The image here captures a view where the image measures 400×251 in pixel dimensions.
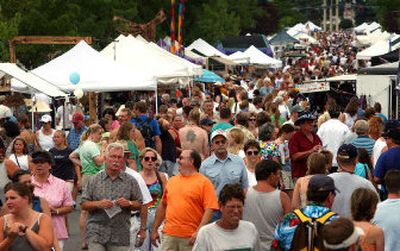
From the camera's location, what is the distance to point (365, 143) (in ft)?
54.8

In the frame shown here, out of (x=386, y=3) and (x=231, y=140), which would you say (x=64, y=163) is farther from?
(x=386, y=3)

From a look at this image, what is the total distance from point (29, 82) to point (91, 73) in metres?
3.86

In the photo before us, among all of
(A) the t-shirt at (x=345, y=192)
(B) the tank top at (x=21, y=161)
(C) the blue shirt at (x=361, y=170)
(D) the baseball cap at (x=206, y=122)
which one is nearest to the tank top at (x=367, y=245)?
(A) the t-shirt at (x=345, y=192)

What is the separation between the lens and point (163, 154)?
1966cm

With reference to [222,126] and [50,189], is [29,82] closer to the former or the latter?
[222,126]

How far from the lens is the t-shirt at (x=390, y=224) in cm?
1054

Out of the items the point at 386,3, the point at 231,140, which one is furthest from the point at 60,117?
the point at 386,3

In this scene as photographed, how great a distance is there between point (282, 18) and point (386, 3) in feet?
323

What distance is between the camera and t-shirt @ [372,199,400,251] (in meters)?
10.5

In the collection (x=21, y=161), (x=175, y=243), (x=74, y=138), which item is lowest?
(x=175, y=243)

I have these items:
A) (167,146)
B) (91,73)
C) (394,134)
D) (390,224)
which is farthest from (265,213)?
(91,73)

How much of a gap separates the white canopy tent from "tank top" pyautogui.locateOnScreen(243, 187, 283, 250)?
18418mm

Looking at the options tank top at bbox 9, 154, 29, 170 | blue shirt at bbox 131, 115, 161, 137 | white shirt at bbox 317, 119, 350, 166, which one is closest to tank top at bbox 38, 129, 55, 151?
blue shirt at bbox 131, 115, 161, 137

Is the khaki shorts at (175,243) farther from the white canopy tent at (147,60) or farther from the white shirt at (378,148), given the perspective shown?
the white canopy tent at (147,60)
